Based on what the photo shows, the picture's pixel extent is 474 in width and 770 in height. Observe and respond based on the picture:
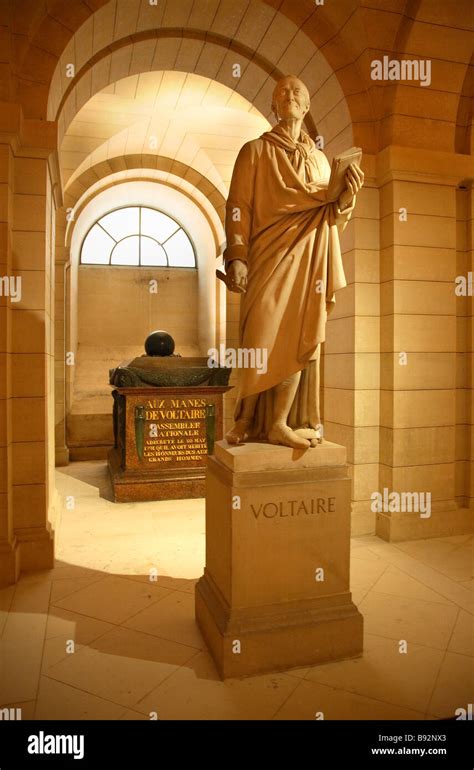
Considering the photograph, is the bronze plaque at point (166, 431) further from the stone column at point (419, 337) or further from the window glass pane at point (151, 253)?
the window glass pane at point (151, 253)

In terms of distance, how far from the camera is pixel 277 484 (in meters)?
2.88

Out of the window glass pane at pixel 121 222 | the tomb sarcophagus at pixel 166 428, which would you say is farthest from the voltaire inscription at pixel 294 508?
the window glass pane at pixel 121 222

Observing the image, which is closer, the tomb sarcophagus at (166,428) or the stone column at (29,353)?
the stone column at (29,353)

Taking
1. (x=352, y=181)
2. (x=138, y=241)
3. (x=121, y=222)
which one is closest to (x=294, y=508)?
(x=352, y=181)

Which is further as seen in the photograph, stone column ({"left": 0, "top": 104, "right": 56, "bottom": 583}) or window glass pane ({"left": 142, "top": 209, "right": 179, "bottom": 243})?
window glass pane ({"left": 142, "top": 209, "right": 179, "bottom": 243})

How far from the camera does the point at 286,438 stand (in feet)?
9.75

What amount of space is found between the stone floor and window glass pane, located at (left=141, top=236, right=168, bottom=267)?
7.79 meters

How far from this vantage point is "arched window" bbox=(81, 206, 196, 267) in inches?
443

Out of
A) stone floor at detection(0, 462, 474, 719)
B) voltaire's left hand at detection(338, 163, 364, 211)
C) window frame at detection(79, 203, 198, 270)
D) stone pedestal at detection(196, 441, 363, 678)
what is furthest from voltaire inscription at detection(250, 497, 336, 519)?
window frame at detection(79, 203, 198, 270)

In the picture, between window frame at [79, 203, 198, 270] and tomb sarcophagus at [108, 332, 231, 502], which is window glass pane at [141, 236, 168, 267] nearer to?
window frame at [79, 203, 198, 270]

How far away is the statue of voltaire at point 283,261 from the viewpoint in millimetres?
2982

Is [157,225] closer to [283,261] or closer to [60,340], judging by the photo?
[60,340]

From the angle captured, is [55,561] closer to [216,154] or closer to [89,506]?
[89,506]

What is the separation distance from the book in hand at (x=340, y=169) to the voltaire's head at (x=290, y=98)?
554mm
